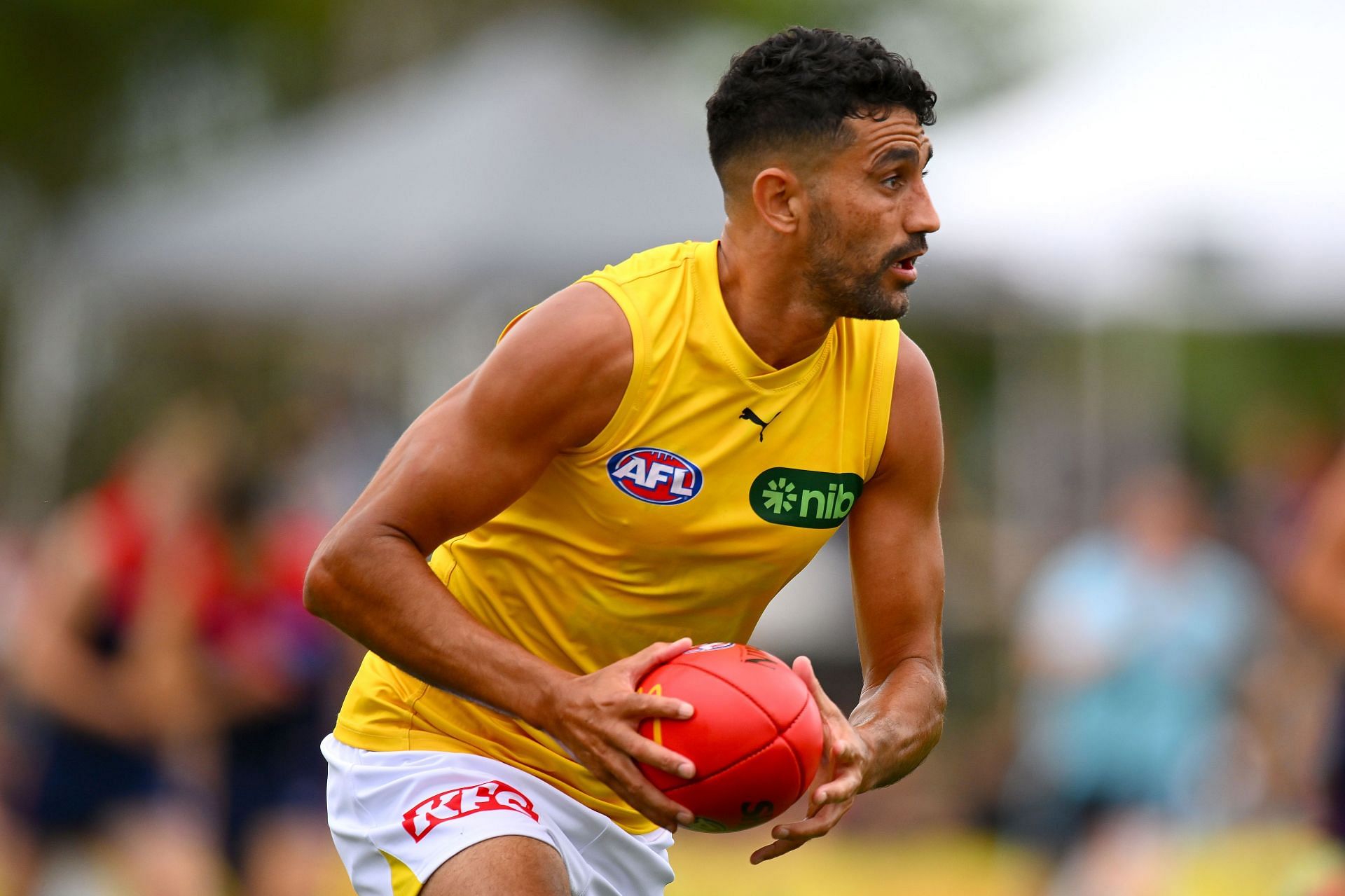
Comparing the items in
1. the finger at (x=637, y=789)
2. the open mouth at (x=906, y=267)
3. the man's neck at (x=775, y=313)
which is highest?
the open mouth at (x=906, y=267)

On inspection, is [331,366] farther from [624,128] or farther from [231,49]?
[231,49]

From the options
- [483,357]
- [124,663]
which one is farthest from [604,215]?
[124,663]

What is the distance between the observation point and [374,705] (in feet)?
15.6

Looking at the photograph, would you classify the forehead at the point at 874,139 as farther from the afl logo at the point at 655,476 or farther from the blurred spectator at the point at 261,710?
the blurred spectator at the point at 261,710

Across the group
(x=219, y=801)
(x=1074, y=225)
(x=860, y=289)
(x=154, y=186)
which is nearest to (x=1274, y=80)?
(x=1074, y=225)

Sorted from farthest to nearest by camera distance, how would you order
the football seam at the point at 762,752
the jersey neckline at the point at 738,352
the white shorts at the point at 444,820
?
1. the jersey neckline at the point at 738,352
2. the white shorts at the point at 444,820
3. the football seam at the point at 762,752

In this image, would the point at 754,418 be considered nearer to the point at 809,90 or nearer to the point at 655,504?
the point at 655,504

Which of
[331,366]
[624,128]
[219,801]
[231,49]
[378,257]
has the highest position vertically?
[231,49]

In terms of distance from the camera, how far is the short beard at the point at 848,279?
4465mm

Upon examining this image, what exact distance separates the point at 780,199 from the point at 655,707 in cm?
143

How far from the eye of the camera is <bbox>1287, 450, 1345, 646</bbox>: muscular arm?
6836 millimetres

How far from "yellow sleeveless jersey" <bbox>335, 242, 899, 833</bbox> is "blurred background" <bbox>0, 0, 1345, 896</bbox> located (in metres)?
3.15

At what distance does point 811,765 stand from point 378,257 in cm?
1256

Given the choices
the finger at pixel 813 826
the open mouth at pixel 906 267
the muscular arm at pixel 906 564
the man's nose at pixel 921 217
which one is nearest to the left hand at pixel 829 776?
the finger at pixel 813 826
